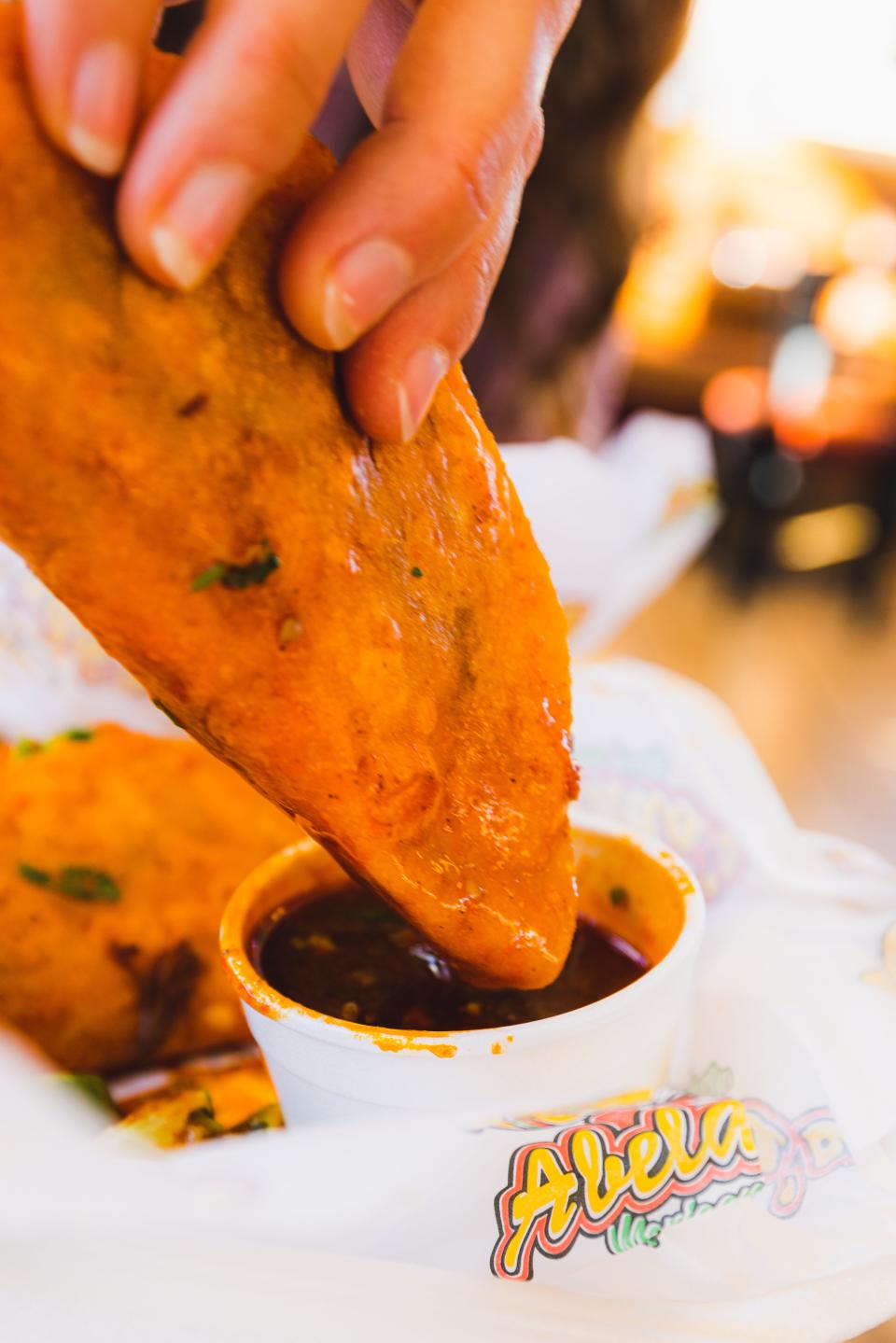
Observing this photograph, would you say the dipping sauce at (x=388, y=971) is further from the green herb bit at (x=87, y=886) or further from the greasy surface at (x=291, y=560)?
the green herb bit at (x=87, y=886)

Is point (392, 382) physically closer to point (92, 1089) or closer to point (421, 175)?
point (421, 175)

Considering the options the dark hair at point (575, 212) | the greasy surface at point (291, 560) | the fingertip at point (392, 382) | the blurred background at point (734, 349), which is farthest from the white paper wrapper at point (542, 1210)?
the dark hair at point (575, 212)

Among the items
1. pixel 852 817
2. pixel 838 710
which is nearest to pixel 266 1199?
pixel 852 817

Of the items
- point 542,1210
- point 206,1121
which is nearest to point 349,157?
point 542,1210

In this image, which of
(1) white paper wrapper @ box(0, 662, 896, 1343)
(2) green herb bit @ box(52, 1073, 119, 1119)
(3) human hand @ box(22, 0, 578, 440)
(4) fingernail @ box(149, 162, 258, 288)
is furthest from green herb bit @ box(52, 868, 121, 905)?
(4) fingernail @ box(149, 162, 258, 288)

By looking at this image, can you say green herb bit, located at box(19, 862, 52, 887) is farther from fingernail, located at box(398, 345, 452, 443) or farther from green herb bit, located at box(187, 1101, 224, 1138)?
fingernail, located at box(398, 345, 452, 443)

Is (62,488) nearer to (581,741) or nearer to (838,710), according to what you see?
(581,741)

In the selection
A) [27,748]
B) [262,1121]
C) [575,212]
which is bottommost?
[575,212]
